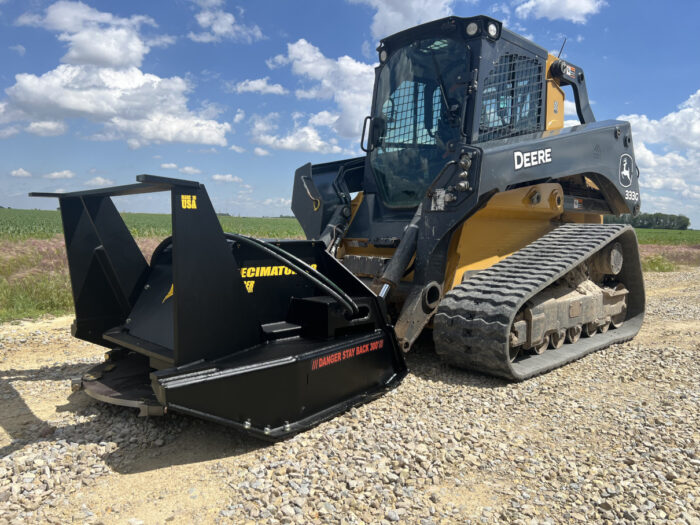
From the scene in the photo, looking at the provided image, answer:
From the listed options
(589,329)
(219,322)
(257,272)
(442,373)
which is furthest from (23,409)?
(589,329)

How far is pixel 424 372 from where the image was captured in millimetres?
4363

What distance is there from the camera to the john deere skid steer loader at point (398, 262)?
3.04 meters

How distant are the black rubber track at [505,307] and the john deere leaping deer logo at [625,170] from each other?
1067mm

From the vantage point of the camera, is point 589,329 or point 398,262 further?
point 589,329

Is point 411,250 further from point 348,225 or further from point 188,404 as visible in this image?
point 188,404

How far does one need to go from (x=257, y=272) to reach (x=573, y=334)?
329 centimetres

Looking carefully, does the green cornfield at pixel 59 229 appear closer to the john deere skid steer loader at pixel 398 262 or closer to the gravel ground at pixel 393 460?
the john deere skid steer loader at pixel 398 262

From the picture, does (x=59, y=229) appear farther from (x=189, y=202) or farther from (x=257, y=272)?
(x=189, y=202)

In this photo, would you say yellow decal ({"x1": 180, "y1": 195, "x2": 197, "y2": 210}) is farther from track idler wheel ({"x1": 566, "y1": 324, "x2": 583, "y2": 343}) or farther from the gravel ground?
track idler wheel ({"x1": 566, "y1": 324, "x2": 583, "y2": 343})

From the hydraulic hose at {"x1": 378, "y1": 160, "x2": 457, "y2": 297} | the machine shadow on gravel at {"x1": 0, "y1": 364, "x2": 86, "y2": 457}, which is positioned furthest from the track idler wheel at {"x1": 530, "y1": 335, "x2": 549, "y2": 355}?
the machine shadow on gravel at {"x1": 0, "y1": 364, "x2": 86, "y2": 457}

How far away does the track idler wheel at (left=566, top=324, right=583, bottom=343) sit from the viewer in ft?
17.1

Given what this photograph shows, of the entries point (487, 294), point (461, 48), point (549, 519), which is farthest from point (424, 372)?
point (461, 48)

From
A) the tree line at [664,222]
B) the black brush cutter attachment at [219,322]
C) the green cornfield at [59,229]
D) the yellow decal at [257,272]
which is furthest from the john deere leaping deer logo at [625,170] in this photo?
the tree line at [664,222]

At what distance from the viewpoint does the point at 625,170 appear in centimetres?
617
